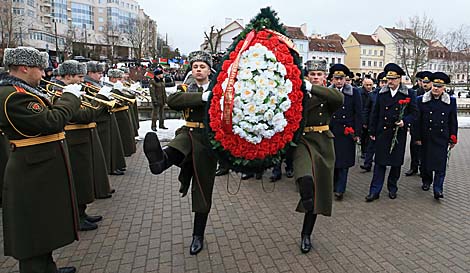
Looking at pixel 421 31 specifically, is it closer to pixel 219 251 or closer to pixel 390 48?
pixel 390 48

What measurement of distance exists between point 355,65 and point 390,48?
7.17m

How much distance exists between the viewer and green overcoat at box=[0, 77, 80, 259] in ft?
9.48

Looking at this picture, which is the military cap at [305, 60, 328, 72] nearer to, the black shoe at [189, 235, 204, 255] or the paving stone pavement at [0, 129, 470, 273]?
the paving stone pavement at [0, 129, 470, 273]

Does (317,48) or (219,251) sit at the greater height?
(317,48)

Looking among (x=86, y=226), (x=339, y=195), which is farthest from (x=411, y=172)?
(x=86, y=226)

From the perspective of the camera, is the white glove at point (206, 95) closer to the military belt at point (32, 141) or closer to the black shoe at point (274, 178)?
the military belt at point (32, 141)

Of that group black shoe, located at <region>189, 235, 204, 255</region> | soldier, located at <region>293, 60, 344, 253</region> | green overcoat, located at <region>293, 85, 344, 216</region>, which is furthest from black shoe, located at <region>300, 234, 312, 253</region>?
black shoe, located at <region>189, 235, 204, 255</region>

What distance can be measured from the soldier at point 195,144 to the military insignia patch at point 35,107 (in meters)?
1.08

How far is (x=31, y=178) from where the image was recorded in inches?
119

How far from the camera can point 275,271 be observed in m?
3.55

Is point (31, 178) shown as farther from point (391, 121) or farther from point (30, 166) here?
point (391, 121)

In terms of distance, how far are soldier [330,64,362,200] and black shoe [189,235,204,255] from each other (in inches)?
106

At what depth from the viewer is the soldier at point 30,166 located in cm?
290

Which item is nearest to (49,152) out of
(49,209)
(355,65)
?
(49,209)
